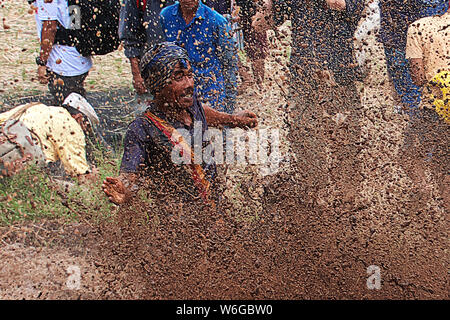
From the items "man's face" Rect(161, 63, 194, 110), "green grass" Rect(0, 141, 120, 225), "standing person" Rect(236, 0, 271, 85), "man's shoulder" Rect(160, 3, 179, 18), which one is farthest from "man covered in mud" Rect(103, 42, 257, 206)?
"standing person" Rect(236, 0, 271, 85)

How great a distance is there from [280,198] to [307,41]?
138cm

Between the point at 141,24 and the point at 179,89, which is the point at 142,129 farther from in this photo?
the point at 141,24

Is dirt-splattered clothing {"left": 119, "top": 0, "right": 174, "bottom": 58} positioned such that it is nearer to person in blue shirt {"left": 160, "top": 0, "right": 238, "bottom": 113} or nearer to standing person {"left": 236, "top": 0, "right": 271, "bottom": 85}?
person in blue shirt {"left": 160, "top": 0, "right": 238, "bottom": 113}

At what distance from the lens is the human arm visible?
10.7 ft

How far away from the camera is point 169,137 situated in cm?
300

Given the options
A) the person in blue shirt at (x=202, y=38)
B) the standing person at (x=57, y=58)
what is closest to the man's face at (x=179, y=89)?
the person in blue shirt at (x=202, y=38)

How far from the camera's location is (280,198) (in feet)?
12.8

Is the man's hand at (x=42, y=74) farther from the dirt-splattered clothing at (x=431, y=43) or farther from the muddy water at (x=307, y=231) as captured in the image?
the dirt-splattered clothing at (x=431, y=43)

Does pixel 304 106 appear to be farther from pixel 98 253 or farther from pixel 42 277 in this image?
pixel 42 277

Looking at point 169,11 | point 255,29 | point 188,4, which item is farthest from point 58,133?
point 255,29

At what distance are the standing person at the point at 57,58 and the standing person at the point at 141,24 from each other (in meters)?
0.45

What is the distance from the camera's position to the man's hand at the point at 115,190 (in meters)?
2.72

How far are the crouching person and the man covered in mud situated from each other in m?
0.86

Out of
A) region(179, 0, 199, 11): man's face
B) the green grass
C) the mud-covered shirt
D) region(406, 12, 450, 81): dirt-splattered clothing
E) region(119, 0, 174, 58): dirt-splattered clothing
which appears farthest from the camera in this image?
region(406, 12, 450, 81): dirt-splattered clothing
